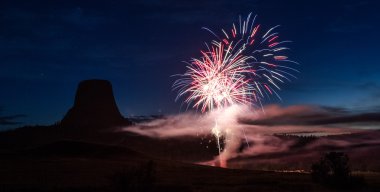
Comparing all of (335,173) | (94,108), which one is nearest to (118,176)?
(335,173)

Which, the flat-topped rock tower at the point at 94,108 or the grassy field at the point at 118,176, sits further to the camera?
the flat-topped rock tower at the point at 94,108

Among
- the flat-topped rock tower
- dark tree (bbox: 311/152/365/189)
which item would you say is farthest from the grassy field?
the flat-topped rock tower

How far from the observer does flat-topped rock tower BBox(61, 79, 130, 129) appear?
5684 inches

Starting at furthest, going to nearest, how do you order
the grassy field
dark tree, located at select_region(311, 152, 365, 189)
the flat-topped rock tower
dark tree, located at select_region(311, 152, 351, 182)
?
the flat-topped rock tower, dark tree, located at select_region(311, 152, 351, 182), dark tree, located at select_region(311, 152, 365, 189), the grassy field

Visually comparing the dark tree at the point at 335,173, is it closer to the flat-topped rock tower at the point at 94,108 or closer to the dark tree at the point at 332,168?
the dark tree at the point at 332,168

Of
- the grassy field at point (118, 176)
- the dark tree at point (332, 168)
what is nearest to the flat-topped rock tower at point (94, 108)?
the grassy field at point (118, 176)

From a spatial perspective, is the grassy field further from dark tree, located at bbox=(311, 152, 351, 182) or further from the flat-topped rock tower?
the flat-topped rock tower

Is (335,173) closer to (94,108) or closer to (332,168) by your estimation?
(332,168)

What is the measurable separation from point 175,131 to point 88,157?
6216cm

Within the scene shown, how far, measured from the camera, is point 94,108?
148 meters

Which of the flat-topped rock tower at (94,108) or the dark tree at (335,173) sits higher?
the flat-topped rock tower at (94,108)

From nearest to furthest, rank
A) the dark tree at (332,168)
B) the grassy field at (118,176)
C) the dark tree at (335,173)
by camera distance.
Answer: the grassy field at (118,176) < the dark tree at (335,173) < the dark tree at (332,168)

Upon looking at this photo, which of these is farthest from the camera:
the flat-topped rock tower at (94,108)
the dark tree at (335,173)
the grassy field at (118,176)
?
the flat-topped rock tower at (94,108)

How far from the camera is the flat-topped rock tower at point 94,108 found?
144 m
